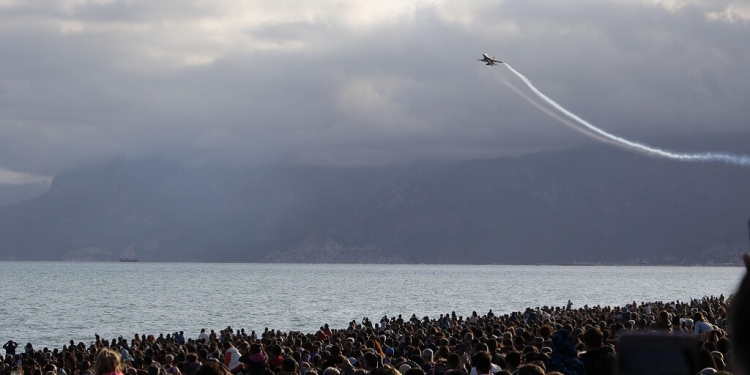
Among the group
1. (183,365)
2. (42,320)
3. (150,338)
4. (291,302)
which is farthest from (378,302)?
(183,365)

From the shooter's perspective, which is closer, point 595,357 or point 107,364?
point 107,364

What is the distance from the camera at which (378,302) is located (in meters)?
103

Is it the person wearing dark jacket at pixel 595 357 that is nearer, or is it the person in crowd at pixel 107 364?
the person in crowd at pixel 107 364

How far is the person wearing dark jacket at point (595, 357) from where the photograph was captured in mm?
8844

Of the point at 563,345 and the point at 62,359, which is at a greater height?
the point at 563,345

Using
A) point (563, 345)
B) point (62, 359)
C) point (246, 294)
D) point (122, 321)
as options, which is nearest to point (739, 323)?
point (563, 345)

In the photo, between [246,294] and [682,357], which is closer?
[682,357]

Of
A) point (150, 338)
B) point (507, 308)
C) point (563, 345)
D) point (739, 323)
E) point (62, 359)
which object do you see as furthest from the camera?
Result: point (507, 308)

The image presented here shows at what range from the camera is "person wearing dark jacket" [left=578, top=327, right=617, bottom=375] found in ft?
29.0

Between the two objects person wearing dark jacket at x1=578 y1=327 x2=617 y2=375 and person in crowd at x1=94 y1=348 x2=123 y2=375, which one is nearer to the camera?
person in crowd at x1=94 y1=348 x2=123 y2=375

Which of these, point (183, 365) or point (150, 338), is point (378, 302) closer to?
point (150, 338)

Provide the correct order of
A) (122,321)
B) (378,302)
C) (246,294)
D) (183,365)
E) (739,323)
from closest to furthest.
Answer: (739,323) → (183,365) → (122,321) → (378,302) → (246,294)

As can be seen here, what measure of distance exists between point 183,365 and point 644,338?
50.5 ft

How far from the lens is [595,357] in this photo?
8.92 metres
